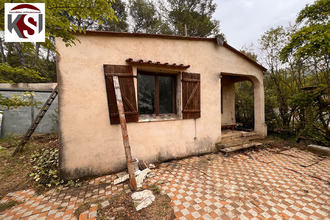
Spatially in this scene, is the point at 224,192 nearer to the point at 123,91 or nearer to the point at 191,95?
the point at 191,95

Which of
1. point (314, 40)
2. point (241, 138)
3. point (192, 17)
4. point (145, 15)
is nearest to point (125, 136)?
point (241, 138)

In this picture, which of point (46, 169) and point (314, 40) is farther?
point (314, 40)

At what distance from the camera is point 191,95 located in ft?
13.5

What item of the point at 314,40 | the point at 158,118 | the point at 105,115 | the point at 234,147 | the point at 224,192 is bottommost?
the point at 224,192

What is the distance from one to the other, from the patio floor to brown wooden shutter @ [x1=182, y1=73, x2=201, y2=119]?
1628mm

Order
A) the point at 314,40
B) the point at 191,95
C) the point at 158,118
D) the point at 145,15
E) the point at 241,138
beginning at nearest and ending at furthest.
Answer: the point at 314,40
the point at 158,118
the point at 191,95
the point at 241,138
the point at 145,15

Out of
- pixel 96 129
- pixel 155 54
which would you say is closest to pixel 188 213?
pixel 96 129

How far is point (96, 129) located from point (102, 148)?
0.54 meters

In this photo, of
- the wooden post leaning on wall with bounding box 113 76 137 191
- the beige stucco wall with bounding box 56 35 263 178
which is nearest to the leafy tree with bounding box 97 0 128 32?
the beige stucco wall with bounding box 56 35 263 178

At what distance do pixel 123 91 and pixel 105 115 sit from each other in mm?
808

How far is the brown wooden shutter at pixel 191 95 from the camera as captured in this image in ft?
13.3

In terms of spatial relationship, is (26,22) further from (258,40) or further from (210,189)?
(258,40)

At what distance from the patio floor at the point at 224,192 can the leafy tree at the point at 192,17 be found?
10247 mm

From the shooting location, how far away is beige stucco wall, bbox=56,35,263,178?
2941 mm
